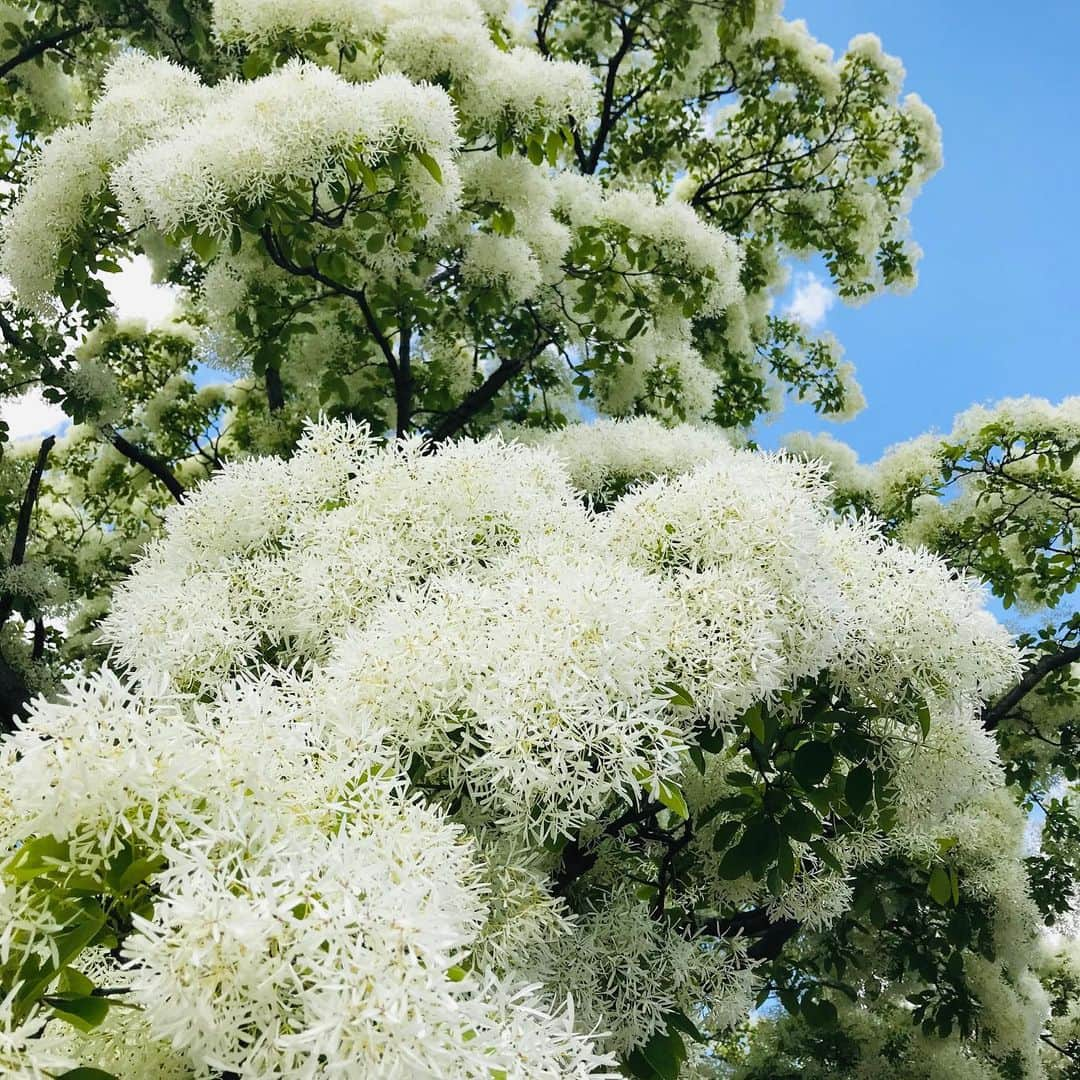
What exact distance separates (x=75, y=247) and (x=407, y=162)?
1.53 metres

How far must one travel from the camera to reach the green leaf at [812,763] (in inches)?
107

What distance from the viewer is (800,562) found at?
2.45 meters

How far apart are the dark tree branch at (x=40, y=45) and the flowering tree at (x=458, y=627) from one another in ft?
0.41

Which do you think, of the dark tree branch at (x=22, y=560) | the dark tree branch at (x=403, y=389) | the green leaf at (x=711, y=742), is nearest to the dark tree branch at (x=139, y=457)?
the dark tree branch at (x=22, y=560)

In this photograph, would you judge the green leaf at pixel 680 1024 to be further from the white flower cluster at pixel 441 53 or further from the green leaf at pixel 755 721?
the white flower cluster at pixel 441 53

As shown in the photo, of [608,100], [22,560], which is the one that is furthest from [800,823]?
[608,100]

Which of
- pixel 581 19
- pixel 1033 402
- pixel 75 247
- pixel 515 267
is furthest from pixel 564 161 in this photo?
pixel 75 247

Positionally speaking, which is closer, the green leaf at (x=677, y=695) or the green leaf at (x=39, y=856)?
the green leaf at (x=39, y=856)

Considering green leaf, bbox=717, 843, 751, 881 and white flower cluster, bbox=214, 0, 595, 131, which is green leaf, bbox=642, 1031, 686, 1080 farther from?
white flower cluster, bbox=214, 0, 595, 131

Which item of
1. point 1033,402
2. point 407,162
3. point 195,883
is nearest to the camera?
point 195,883

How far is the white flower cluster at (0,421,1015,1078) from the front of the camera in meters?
1.34

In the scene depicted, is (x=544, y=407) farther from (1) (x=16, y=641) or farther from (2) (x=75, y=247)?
(1) (x=16, y=641)

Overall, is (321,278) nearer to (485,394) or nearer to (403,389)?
(403,389)

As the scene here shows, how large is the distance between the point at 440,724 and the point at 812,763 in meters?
1.14
